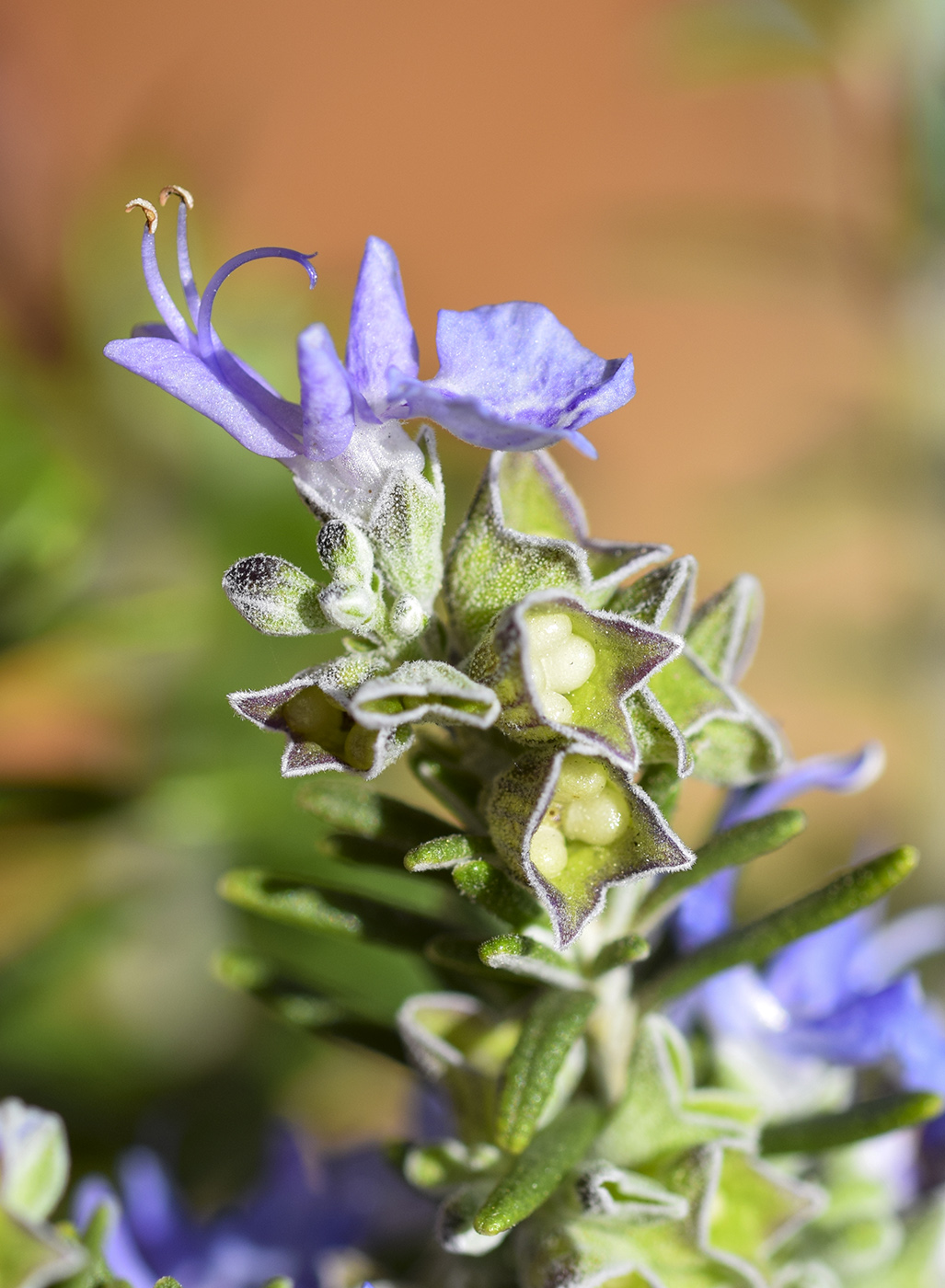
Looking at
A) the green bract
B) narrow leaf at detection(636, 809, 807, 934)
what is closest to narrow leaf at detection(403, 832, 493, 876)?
the green bract

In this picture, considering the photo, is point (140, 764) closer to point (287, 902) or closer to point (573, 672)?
point (287, 902)

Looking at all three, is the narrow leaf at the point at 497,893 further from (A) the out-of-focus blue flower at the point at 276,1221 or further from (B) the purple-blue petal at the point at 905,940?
(B) the purple-blue petal at the point at 905,940

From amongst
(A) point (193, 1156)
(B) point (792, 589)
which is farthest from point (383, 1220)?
(B) point (792, 589)

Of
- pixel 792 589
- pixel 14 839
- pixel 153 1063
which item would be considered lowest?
pixel 153 1063

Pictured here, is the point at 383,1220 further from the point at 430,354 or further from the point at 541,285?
the point at 541,285

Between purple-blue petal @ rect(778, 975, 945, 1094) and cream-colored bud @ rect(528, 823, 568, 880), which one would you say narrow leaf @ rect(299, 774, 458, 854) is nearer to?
cream-colored bud @ rect(528, 823, 568, 880)

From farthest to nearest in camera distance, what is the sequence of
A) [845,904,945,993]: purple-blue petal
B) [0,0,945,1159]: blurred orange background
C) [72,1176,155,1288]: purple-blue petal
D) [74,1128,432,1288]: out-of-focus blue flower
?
[0,0,945,1159]: blurred orange background < [845,904,945,993]: purple-blue petal < [74,1128,432,1288]: out-of-focus blue flower < [72,1176,155,1288]: purple-blue petal
